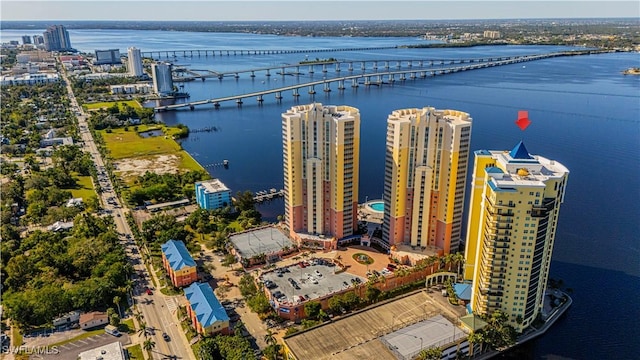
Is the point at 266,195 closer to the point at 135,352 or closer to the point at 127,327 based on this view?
the point at 127,327

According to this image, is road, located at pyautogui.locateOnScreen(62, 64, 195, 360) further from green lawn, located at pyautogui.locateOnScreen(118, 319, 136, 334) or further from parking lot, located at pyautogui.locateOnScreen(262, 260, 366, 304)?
parking lot, located at pyautogui.locateOnScreen(262, 260, 366, 304)

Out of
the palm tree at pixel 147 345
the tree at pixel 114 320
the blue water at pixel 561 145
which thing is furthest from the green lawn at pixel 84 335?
the blue water at pixel 561 145

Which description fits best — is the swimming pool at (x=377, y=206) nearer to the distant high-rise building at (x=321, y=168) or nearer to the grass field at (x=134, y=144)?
the distant high-rise building at (x=321, y=168)

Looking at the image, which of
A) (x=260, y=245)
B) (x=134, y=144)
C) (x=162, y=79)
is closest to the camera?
(x=260, y=245)

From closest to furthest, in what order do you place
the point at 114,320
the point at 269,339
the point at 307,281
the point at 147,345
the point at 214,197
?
the point at 147,345 → the point at 269,339 → the point at 114,320 → the point at 307,281 → the point at 214,197

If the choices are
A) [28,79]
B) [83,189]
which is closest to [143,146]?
[83,189]

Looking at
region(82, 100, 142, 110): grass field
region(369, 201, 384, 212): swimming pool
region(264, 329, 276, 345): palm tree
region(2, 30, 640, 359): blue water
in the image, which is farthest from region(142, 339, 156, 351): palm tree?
region(82, 100, 142, 110): grass field

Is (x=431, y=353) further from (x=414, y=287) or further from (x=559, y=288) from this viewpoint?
(x=559, y=288)
